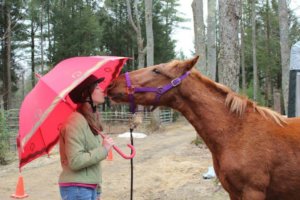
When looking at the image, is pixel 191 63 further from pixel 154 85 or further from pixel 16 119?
pixel 16 119

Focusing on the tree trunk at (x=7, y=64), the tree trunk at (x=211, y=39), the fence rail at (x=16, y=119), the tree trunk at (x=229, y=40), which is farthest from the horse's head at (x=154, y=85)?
the tree trunk at (x=7, y=64)

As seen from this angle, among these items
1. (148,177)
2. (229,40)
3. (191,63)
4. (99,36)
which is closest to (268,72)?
(99,36)

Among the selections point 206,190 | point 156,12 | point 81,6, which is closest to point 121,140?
point 206,190

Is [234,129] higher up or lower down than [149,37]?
lower down

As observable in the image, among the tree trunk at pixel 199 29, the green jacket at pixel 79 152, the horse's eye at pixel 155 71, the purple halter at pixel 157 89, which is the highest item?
the tree trunk at pixel 199 29

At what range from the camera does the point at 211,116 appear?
3326mm

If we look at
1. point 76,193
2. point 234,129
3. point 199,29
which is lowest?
point 76,193

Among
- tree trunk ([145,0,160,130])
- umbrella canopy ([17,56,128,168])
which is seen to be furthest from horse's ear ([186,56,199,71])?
tree trunk ([145,0,160,130])

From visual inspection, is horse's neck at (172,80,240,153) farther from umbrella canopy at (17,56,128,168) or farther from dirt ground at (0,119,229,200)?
dirt ground at (0,119,229,200)

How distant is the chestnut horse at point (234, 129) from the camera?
10.2 ft

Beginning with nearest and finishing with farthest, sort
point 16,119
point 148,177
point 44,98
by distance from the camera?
1. point 44,98
2. point 148,177
3. point 16,119

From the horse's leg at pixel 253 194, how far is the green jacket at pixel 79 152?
3.73ft

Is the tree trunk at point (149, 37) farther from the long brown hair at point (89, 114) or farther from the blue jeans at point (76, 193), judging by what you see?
the blue jeans at point (76, 193)

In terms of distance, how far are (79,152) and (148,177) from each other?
21.0 ft
